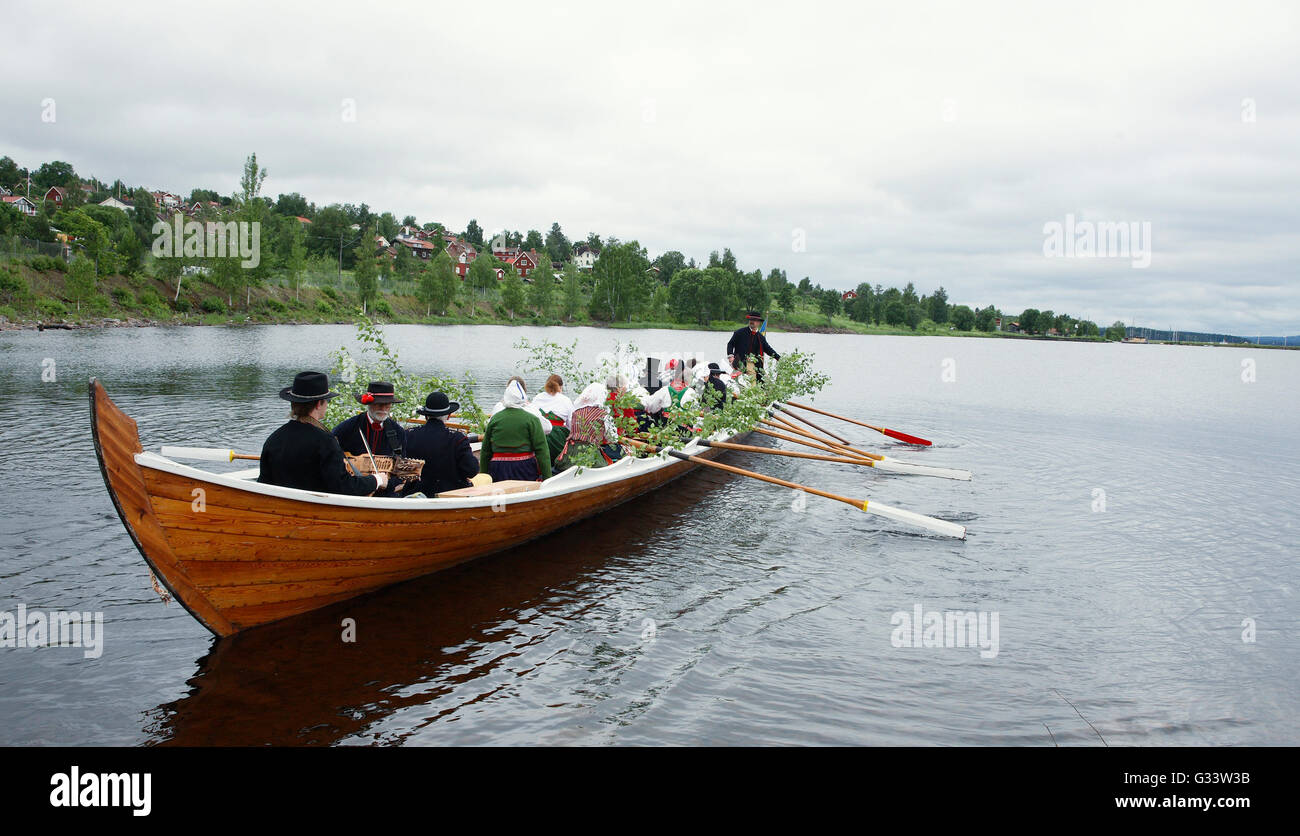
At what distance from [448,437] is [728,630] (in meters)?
3.56

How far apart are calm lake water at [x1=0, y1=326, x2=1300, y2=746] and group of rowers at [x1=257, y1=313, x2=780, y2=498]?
3.45 feet

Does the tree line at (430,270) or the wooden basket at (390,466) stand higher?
the tree line at (430,270)

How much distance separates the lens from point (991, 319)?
15138cm

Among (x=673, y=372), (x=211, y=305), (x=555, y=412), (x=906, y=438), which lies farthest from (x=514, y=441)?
(x=211, y=305)

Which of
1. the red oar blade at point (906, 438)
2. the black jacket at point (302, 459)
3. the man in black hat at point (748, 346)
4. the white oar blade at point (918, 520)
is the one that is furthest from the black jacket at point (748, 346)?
the black jacket at point (302, 459)

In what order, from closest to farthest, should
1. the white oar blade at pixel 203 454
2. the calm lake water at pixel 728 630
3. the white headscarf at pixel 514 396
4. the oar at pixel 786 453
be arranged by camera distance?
the calm lake water at pixel 728 630, the white headscarf at pixel 514 396, the white oar blade at pixel 203 454, the oar at pixel 786 453

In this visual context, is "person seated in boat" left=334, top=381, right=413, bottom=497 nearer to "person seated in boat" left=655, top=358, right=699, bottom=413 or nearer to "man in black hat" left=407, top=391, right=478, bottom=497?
"man in black hat" left=407, top=391, right=478, bottom=497

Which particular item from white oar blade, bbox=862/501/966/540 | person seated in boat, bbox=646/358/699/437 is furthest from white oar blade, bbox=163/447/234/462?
white oar blade, bbox=862/501/966/540

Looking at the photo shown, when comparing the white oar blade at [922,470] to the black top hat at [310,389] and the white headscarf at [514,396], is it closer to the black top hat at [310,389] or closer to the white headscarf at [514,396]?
the white headscarf at [514,396]

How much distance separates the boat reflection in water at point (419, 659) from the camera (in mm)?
5109

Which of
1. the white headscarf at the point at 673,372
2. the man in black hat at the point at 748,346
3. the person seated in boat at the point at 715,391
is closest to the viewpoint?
the person seated in boat at the point at 715,391

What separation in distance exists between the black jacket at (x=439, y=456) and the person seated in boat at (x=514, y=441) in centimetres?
86

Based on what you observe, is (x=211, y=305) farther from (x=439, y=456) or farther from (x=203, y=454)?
(x=439, y=456)
